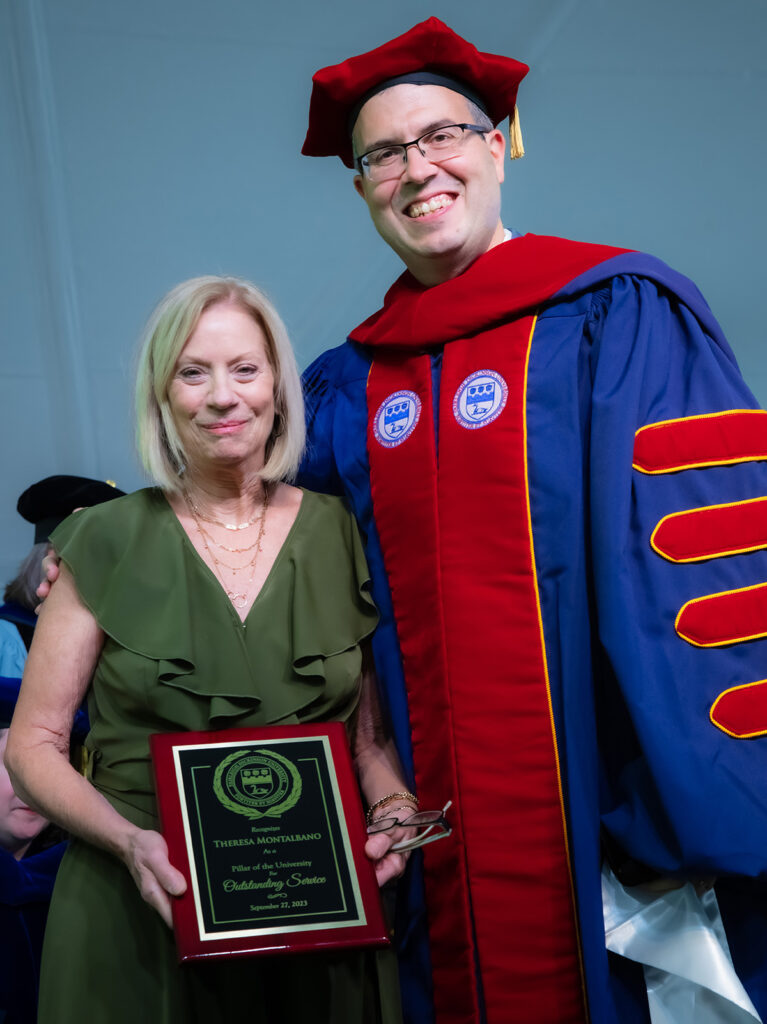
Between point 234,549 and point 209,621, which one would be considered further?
point 234,549

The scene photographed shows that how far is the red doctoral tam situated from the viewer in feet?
7.41

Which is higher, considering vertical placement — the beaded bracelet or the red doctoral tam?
the red doctoral tam

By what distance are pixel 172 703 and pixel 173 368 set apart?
24.7 inches

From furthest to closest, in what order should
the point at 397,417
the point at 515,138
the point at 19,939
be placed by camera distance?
the point at 19,939, the point at 515,138, the point at 397,417

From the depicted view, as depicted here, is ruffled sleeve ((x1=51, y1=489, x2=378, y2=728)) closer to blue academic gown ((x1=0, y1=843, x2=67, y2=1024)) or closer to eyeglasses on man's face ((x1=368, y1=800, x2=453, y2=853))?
eyeglasses on man's face ((x1=368, y1=800, x2=453, y2=853))

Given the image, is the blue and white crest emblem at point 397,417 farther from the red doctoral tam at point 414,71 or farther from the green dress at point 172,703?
the red doctoral tam at point 414,71

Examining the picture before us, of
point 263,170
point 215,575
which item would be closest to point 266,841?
point 215,575

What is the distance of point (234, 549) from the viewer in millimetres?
2119

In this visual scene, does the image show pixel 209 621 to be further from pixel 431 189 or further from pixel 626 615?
pixel 431 189

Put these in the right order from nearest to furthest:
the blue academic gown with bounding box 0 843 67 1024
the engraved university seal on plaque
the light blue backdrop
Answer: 1. the engraved university seal on plaque
2. the blue academic gown with bounding box 0 843 67 1024
3. the light blue backdrop

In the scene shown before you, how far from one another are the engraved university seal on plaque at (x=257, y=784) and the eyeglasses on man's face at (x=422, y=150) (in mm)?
1231

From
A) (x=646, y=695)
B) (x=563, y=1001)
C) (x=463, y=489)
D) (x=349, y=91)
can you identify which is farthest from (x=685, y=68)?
(x=563, y=1001)

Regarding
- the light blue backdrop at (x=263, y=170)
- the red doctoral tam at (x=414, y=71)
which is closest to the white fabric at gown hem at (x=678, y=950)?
the red doctoral tam at (x=414, y=71)

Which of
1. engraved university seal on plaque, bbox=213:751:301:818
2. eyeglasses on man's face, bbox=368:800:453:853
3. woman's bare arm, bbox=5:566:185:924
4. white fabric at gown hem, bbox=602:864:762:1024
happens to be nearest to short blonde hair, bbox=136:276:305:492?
woman's bare arm, bbox=5:566:185:924
